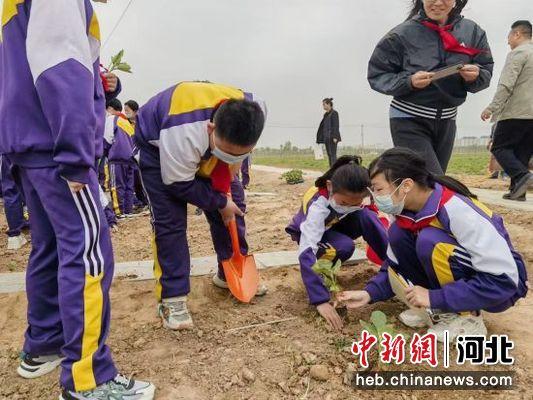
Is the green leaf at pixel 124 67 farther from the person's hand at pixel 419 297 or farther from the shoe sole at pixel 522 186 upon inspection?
the shoe sole at pixel 522 186

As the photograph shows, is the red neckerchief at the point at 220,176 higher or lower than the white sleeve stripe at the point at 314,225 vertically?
higher

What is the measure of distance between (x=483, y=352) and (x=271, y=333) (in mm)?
956

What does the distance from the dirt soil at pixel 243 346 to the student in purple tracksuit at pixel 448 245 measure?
24cm

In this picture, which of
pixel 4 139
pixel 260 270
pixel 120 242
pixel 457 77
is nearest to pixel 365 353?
pixel 260 270

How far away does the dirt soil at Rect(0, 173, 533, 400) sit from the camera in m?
1.73

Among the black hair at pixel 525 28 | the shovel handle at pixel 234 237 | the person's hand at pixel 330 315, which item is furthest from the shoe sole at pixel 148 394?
the black hair at pixel 525 28

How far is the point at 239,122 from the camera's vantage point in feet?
6.30

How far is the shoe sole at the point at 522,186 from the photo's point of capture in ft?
16.2

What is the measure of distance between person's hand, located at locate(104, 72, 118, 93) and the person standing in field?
404cm

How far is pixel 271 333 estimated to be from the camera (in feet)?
7.22

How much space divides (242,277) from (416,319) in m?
1.04

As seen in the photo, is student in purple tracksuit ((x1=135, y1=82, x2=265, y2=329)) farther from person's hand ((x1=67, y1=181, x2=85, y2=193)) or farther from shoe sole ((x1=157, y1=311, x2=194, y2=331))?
person's hand ((x1=67, y1=181, x2=85, y2=193))

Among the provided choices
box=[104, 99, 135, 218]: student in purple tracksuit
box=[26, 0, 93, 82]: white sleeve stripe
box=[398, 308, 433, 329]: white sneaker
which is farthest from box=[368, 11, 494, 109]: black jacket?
box=[104, 99, 135, 218]: student in purple tracksuit

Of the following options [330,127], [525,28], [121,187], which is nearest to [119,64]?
[121,187]
